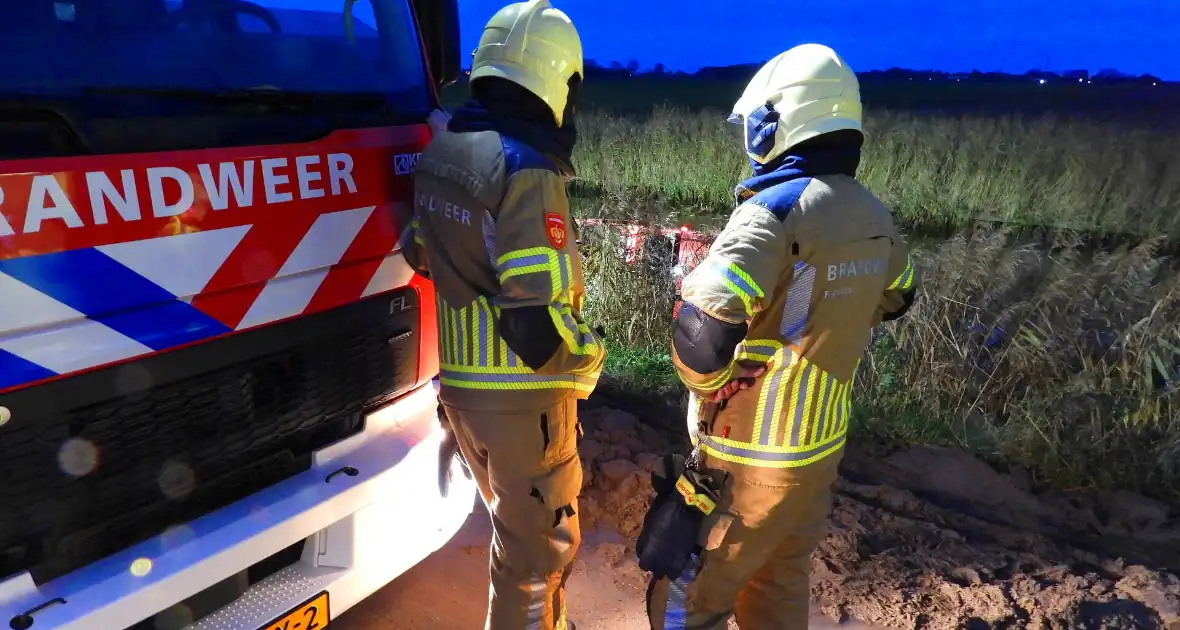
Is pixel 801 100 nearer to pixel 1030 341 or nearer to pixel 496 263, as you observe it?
pixel 496 263

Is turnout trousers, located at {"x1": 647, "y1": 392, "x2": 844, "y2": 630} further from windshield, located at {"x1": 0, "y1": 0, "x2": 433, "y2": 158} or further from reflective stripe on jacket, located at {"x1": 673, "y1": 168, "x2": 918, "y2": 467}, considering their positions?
windshield, located at {"x1": 0, "y1": 0, "x2": 433, "y2": 158}

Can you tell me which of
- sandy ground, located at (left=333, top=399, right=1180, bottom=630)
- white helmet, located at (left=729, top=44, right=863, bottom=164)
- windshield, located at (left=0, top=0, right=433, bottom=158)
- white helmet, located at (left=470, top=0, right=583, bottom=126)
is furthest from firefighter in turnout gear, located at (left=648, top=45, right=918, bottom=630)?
windshield, located at (left=0, top=0, right=433, bottom=158)

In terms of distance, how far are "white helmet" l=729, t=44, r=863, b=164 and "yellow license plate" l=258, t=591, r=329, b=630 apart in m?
1.61

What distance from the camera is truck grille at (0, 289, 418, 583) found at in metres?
1.54

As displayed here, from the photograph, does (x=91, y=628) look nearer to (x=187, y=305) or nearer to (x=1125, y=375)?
(x=187, y=305)

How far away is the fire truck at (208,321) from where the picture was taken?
5.00ft

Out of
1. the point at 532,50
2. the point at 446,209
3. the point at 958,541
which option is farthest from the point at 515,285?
the point at 958,541

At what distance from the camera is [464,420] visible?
2057 mm

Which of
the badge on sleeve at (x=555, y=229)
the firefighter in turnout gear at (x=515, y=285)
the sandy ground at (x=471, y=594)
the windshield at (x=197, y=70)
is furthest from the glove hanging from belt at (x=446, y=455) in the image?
the windshield at (x=197, y=70)

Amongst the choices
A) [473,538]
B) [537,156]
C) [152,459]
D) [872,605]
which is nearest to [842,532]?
[872,605]

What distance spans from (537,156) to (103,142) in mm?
926

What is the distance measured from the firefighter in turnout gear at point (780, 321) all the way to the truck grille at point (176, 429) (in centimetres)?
92

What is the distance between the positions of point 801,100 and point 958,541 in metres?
2.17

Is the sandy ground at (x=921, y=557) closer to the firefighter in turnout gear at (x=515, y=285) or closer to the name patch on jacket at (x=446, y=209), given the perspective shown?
the firefighter in turnout gear at (x=515, y=285)
